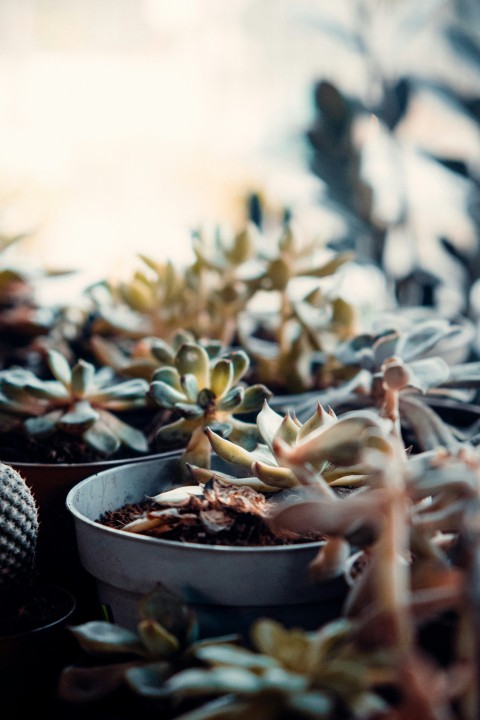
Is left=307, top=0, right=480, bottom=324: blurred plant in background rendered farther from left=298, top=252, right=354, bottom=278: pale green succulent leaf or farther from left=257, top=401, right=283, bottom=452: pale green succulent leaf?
left=257, top=401, right=283, bottom=452: pale green succulent leaf

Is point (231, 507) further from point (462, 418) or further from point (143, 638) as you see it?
point (462, 418)

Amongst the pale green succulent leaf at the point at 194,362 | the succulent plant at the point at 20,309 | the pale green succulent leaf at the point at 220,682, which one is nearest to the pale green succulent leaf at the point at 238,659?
the pale green succulent leaf at the point at 220,682

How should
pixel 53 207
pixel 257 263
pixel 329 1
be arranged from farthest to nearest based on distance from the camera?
A: pixel 53 207, pixel 329 1, pixel 257 263

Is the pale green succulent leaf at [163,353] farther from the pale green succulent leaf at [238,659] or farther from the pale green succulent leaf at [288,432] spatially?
the pale green succulent leaf at [238,659]

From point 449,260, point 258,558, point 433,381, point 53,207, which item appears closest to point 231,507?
point 258,558

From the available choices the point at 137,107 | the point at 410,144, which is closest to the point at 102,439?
the point at 410,144

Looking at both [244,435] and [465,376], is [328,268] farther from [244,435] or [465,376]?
[244,435]

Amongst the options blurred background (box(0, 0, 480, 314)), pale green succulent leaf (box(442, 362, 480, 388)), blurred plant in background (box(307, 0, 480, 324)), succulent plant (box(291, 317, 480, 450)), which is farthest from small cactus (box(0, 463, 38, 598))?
blurred background (box(0, 0, 480, 314))
